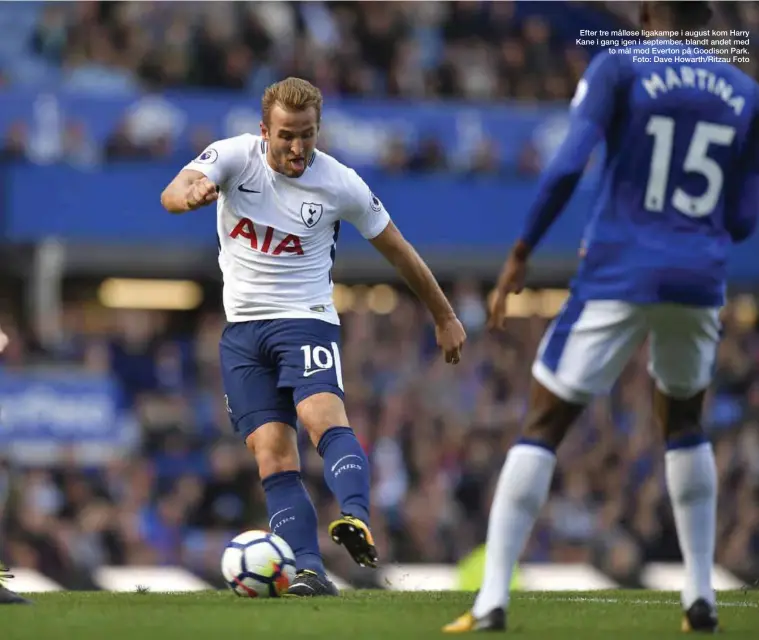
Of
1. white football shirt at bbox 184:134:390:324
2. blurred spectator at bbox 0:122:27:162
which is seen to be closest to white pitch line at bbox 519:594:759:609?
white football shirt at bbox 184:134:390:324

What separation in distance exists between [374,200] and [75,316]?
1480 centimetres

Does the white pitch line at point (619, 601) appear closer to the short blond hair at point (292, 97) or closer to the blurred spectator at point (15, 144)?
the short blond hair at point (292, 97)

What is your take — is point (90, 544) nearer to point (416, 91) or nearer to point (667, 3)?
point (416, 91)

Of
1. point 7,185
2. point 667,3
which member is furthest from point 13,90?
point 667,3

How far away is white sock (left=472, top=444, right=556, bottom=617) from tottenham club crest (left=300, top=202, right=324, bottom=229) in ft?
8.47

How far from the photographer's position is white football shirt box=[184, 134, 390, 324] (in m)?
8.43

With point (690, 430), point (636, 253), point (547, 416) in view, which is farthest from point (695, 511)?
point (636, 253)

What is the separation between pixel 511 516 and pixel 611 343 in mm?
729

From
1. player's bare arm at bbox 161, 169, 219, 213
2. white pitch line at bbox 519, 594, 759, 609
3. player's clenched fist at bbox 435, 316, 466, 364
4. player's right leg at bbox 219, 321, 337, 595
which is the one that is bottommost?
white pitch line at bbox 519, 594, 759, 609

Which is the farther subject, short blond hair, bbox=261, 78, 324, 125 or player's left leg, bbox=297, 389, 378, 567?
short blond hair, bbox=261, 78, 324, 125

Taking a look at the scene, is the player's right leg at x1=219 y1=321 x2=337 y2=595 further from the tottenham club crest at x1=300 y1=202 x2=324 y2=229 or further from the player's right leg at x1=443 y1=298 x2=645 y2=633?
the player's right leg at x1=443 y1=298 x2=645 y2=633

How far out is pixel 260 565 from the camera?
8.09 meters

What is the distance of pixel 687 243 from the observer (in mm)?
6285

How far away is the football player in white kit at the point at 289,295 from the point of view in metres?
8.29
